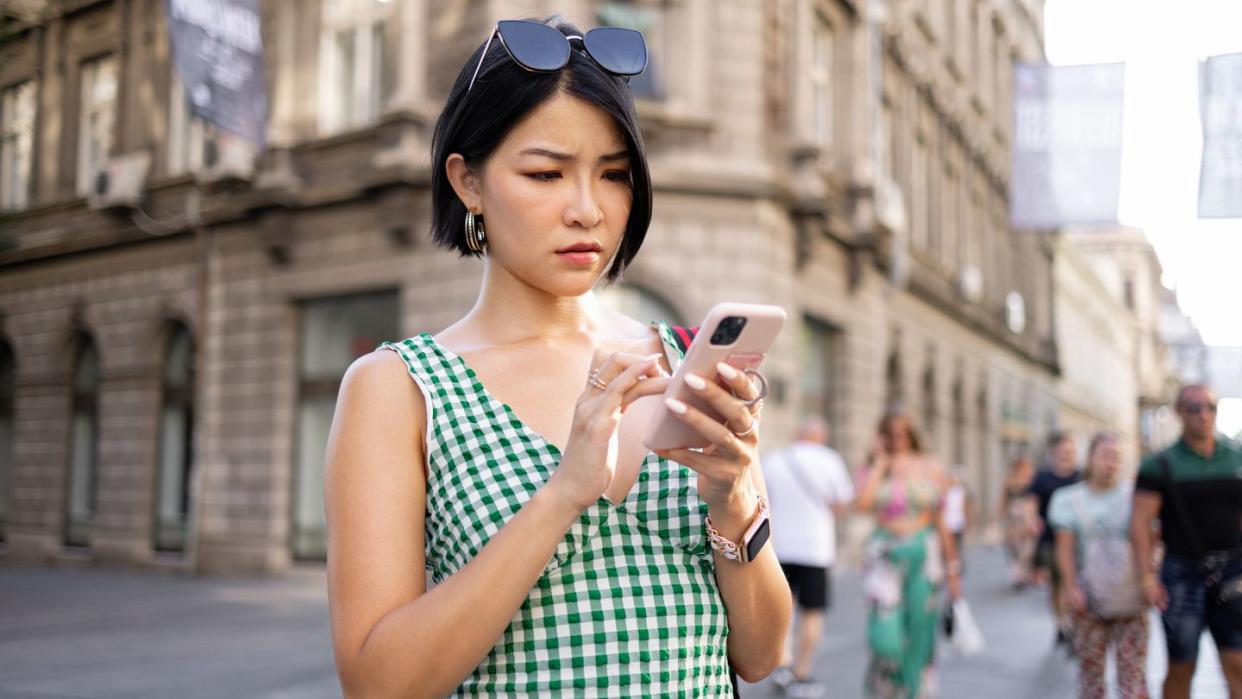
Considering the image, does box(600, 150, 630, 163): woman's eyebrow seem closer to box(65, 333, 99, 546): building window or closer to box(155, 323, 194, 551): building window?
box(155, 323, 194, 551): building window

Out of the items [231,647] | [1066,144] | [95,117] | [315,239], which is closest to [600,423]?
[231,647]

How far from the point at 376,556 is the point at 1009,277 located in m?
33.9

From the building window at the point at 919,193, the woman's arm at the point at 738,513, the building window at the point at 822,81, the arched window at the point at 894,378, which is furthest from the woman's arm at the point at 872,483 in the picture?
the building window at the point at 919,193

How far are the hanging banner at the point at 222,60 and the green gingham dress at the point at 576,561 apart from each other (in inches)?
456

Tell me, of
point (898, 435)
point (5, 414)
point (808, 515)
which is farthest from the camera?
point (5, 414)

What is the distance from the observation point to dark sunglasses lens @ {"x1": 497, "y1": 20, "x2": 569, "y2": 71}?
140cm

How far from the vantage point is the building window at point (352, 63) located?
1545 centimetres

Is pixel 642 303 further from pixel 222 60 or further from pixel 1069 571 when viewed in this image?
pixel 1069 571

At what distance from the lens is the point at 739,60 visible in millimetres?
14773

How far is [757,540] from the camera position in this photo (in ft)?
4.52

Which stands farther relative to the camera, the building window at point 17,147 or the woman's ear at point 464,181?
the building window at point 17,147

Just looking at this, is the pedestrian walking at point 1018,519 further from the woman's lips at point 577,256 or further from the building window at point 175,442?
the woman's lips at point 577,256

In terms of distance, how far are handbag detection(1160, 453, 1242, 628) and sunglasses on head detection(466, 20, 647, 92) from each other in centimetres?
544

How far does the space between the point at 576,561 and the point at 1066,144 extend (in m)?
10.2
